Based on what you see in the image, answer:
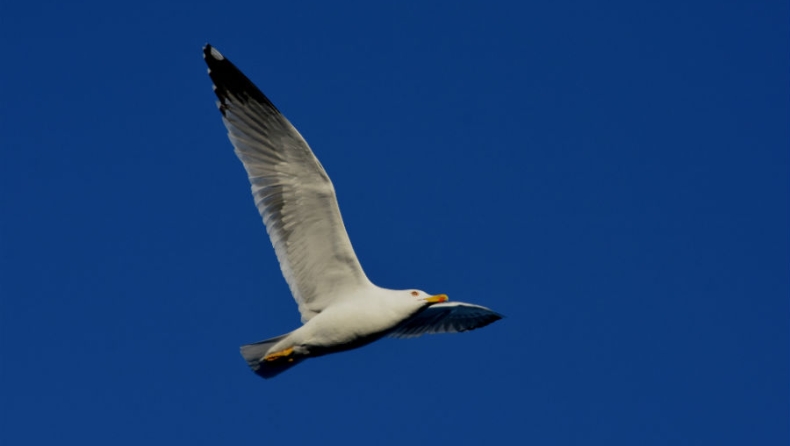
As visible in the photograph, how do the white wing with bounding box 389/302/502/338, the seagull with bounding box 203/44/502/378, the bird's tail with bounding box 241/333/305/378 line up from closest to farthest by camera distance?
the seagull with bounding box 203/44/502/378 → the bird's tail with bounding box 241/333/305/378 → the white wing with bounding box 389/302/502/338

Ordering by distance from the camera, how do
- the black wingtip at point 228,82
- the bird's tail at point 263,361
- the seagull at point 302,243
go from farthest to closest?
1. the black wingtip at point 228,82
2. the bird's tail at point 263,361
3. the seagull at point 302,243

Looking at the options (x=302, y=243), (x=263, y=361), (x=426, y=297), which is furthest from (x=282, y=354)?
(x=426, y=297)

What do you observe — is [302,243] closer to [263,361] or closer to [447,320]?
[263,361]

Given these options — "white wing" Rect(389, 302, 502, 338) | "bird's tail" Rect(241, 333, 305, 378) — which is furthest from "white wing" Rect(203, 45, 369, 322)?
"white wing" Rect(389, 302, 502, 338)

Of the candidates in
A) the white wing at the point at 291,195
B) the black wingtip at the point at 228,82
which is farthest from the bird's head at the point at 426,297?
the black wingtip at the point at 228,82

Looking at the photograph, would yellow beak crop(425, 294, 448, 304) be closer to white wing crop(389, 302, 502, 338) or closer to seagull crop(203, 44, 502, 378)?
seagull crop(203, 44, 502, 378)

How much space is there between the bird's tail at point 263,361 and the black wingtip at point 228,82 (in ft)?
8.93

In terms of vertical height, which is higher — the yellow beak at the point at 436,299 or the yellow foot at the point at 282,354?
the yellow beak at the point at 436,299

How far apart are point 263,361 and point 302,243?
1391mm

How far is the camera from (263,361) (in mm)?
11086

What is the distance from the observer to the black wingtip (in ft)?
37.7

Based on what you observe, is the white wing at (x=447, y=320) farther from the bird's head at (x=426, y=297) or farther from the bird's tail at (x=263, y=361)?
the bird's tail at (x=263, y=361)

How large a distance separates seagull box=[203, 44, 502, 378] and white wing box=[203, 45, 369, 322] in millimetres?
11

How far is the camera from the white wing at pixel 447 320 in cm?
1259
